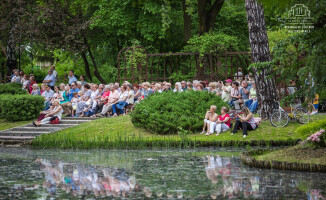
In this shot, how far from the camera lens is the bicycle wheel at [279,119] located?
17562 millimetres

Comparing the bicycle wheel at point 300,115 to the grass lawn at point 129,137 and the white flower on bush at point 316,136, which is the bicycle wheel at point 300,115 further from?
the white flower on bush at point 316,136

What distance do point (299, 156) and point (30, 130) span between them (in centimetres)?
1342

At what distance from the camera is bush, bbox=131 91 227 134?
59.8 feet

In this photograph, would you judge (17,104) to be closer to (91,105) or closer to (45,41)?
(91,105)

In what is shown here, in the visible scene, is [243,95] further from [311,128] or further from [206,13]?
[206,13]

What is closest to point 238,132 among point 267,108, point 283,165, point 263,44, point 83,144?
point 267,108

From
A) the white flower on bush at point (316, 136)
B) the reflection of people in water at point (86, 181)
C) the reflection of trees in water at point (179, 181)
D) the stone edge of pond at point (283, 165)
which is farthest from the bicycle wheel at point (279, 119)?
the reflection of people in water at point (86, 181)

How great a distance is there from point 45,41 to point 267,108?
14.3 metres

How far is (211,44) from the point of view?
25.4 m

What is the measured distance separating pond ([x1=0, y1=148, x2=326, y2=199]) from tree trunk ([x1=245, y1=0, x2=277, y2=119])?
181 inches

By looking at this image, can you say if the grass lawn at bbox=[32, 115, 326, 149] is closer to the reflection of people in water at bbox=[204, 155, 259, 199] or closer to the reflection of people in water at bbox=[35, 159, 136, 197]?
the reflection of people in water at bbox=[204, 155, 259, 199]

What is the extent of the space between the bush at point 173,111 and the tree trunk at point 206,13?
1009 centimetres

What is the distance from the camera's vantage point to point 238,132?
1741 centimetres

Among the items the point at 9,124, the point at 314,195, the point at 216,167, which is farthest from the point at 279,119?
the point at 9,124
